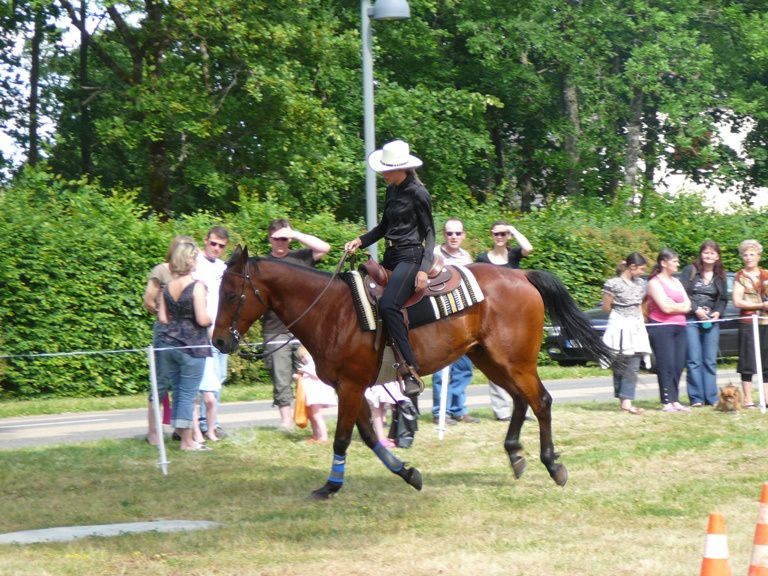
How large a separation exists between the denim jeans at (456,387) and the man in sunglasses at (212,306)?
2573mm

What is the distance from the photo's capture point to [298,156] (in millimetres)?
30344

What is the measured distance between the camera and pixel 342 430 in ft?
32.8

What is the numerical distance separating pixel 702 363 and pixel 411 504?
7.81m

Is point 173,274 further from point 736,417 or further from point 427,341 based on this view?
point 736,417

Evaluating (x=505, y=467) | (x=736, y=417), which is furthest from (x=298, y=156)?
(x=505, y=467)

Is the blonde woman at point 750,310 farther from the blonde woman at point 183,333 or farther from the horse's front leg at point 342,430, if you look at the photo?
the horse's front leg at point 342,430

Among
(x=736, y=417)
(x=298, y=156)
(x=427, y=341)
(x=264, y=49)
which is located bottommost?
(x=736, y=417)

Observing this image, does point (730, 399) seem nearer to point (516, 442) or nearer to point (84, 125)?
point (516, 442)

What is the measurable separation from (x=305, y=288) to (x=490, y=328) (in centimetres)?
164

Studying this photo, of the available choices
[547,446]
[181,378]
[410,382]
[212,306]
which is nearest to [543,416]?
[547,446]

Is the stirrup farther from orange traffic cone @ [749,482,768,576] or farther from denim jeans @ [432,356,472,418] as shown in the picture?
denim jeans @ [432,356,472,418]

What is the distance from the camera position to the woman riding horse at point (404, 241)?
32.7ft

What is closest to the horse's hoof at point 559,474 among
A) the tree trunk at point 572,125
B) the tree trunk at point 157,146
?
the tree trunk at point 157,146

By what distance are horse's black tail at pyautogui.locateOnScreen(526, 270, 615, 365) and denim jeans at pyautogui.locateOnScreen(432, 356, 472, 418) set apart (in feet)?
10.7
